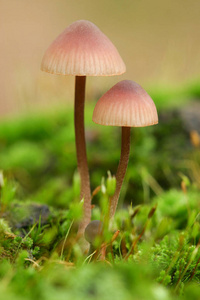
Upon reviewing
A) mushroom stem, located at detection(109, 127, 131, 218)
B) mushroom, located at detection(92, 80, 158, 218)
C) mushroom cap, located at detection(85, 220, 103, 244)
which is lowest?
mushroom cap, located at detection(85, 220, 103, 244)

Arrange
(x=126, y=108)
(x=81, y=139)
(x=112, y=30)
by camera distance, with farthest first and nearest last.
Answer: (x=112, y=30)
(x=81, y=139)
(x=126, y=108)

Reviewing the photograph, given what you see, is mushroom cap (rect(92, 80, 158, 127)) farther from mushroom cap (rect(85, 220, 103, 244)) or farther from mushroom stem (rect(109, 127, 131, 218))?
mushroom cap (rect(85, 220, 103, 244))

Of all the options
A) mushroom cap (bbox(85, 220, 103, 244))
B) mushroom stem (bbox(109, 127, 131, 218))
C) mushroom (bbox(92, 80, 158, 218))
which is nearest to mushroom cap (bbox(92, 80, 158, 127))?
mushroom (bbox(92, 80, 158, 218))

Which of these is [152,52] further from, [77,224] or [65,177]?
[77,224]

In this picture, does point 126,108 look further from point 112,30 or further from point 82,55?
point 112,30

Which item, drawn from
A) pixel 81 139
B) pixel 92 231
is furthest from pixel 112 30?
pixel 92 231
